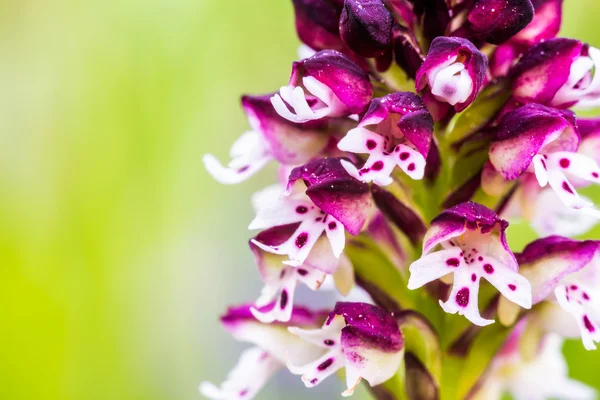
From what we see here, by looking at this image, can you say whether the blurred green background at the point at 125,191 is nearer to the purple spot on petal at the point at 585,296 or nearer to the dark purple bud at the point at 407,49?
the purple spot on petal at the point at 585,296

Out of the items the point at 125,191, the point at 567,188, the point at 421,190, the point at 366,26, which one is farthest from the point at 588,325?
the point at 125,191

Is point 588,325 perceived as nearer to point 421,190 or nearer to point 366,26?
→ point 421,190

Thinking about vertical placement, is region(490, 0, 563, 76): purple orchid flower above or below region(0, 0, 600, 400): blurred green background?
above

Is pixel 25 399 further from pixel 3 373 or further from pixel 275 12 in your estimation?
pixel 275 12

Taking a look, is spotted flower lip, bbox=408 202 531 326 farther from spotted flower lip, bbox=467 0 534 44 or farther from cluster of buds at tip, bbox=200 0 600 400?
spotted flower lip, bbox=467 0 534 44

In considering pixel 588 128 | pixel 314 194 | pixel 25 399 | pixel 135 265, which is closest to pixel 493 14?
pixel 588 128

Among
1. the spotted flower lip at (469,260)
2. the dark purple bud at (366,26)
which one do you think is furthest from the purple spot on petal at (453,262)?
the dark purple bud at (366,26)

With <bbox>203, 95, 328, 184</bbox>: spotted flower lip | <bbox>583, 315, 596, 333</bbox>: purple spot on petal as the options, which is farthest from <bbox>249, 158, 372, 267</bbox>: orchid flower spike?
<bbox>583, 315, 596, 333</bbox>: purple spot on petal

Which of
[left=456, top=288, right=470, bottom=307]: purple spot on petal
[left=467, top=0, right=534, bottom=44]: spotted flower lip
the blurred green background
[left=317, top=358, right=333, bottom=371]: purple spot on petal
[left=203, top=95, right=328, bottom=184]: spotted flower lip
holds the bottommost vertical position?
the blurred green background
